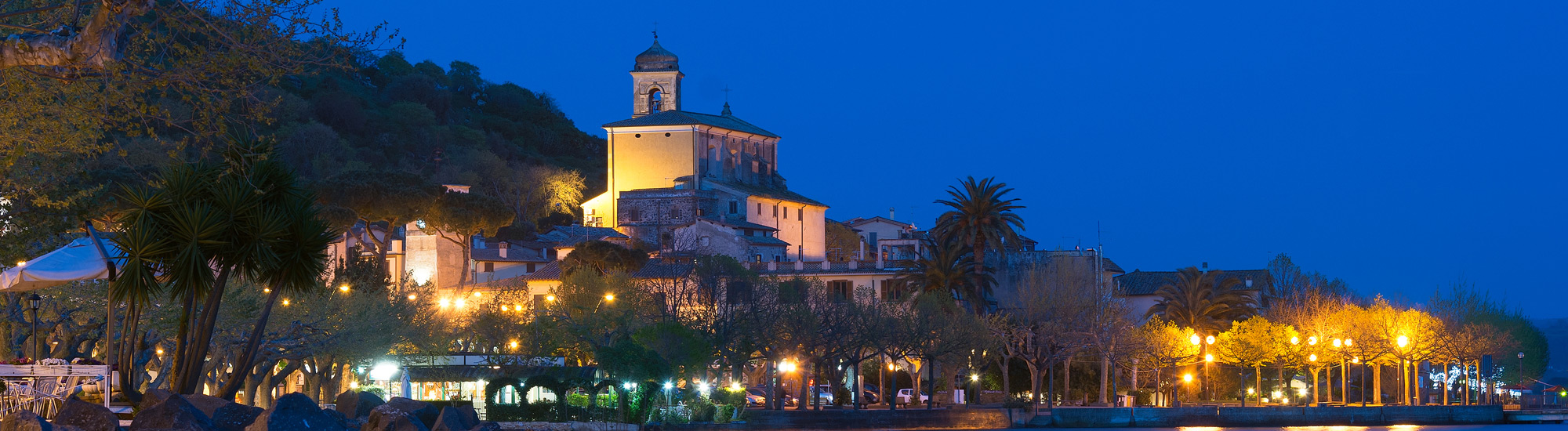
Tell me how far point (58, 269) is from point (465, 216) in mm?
63820

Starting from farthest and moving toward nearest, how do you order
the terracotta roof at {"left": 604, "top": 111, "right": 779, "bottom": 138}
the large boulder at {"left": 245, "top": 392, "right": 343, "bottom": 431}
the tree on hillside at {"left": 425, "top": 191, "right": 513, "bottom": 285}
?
the terracotta roof at {"left": 604, "top": 111, "right": 779, "bottom": 138} → the tree on hillside at {"left": 425, "top": 191, "right": 513, "bottom": 285} → the large boulder at {"left": 245, "top": 392, "right": 343, "bottom": 431}

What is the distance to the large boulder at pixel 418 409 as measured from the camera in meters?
26.1

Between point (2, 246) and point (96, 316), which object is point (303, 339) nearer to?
point (96, 316)

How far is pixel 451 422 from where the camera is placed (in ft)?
89.2

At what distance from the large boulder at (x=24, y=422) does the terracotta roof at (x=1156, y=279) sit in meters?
84.1

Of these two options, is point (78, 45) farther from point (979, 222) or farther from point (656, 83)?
point (656, 83)

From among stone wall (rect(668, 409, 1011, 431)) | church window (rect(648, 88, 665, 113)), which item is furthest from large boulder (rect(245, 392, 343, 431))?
church window (rect(648, 88, 665, 113))

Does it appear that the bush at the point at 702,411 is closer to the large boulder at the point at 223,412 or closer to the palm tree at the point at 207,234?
the palm tree at the point at 207,234

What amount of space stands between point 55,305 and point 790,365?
40.9 meters

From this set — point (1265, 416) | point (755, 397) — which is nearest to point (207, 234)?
point (1265, 416)

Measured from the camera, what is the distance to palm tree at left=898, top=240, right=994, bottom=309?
76125mm

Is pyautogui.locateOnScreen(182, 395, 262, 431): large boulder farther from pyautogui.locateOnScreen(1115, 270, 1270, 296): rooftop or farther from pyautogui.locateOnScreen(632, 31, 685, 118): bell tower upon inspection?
pyautogui.locateOnScreen(632, 31, 685, 118): bell tower

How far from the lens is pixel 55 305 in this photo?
31.4 metres

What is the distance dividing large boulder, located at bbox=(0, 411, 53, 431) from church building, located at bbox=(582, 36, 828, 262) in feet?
238
